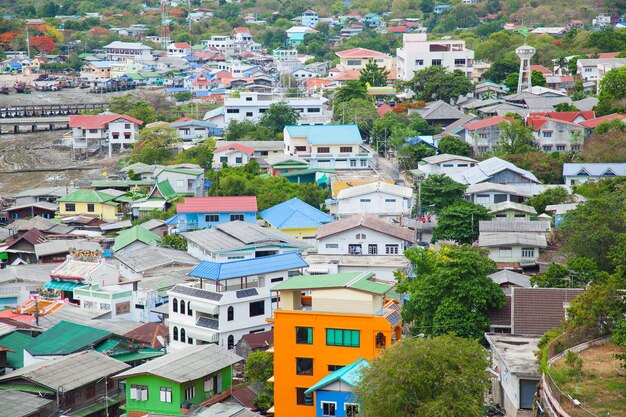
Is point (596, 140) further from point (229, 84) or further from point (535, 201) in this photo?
point (229, 84)

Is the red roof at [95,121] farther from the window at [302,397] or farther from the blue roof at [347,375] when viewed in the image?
the blue roof at [347,375]

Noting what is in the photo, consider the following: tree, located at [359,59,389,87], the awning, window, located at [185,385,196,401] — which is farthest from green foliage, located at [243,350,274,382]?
tree, located at [359,59,389,87]

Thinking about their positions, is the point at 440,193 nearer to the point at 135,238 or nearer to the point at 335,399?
the point at 135,238

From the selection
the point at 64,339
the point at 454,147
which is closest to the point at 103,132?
the point at 454,147

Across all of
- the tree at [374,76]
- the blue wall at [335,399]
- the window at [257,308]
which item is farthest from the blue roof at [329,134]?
the blue wall at [335,399]

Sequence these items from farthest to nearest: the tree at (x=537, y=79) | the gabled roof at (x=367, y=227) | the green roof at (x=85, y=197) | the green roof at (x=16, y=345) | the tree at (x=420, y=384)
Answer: the tree at (x=537, y=79) < the green roof at (x=85, y=197) < the gabled roof at (x=367, y=227) < the green roof at (x=16, y=345) < the tree at (x=420, y=384)

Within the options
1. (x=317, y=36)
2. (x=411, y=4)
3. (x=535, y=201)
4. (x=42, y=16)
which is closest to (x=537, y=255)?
(x=535, y=201)
